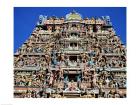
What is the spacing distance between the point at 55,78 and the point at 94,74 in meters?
0.55

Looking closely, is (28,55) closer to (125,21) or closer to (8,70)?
(8,70)

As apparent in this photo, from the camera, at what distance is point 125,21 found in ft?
22.5

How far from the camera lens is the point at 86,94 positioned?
22.6 feet

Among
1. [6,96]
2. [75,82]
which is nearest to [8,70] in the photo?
[6,96]

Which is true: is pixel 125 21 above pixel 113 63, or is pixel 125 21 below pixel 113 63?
above

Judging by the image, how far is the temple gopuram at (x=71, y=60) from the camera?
6914mm

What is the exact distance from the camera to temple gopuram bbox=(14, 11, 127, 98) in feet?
22.7

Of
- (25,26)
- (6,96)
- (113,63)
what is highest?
(25,26)

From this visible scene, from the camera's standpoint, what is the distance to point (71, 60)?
7.10 metres
